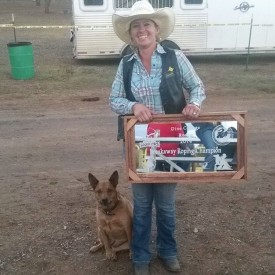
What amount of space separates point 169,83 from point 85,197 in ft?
7.31

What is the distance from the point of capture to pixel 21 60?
1098cm

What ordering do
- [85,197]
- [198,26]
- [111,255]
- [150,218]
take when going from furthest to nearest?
[198,26], [85,197], [111,255], [150,218]

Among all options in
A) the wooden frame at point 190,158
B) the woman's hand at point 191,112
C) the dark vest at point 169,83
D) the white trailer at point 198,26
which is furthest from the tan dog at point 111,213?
the white trailer at point 198,26

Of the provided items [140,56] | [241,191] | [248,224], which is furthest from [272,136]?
[140,56]

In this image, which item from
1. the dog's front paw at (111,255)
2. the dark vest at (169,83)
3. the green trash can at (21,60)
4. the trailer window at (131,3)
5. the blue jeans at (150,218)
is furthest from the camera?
the trailer window at (131,3)

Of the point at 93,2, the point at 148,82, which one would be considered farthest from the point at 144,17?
the point at 93,2

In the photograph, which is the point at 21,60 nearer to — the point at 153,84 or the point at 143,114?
the point at 153,84

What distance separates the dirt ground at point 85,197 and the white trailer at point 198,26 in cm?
379

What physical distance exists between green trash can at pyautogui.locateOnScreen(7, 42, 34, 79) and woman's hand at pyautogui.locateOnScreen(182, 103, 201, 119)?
8677 mm

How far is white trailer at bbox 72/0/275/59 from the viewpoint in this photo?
41.4 ft

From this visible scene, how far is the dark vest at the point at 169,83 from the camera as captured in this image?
10.2 feet

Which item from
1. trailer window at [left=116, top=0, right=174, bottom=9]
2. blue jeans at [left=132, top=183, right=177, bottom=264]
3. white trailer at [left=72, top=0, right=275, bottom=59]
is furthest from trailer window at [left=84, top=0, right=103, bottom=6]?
blue jeans at [left=132, top=183, right=177, bottom=264]

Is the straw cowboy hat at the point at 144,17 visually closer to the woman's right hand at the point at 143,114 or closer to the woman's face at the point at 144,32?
the woman's face at the point at 144,32

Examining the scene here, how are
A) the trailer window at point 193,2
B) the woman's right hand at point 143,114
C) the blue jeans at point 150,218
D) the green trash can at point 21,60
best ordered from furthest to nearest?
1. the trailer window at point 193,2
2. the green trash can at point 21,60
3. the blue jeans at point 150,218
4. the woman's right hand at point 143,114
